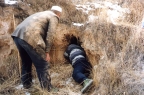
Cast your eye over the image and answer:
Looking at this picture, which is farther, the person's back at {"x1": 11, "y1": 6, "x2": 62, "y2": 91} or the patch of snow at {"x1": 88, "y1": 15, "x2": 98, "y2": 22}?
the patch of snow at {"x1": 88, "y1": 15, "x2": 98, "y2": 22}

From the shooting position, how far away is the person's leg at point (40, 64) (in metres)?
5.21

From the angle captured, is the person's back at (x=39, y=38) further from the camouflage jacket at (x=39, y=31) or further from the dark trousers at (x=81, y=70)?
the dark trousers at (x=81, y=70)

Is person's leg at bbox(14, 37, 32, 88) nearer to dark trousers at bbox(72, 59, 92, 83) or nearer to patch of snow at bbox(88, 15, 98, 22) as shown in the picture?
dark trousers at bbox(72, 59, 92, 83)

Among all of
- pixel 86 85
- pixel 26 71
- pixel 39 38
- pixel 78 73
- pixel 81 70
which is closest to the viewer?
pixel 39 38

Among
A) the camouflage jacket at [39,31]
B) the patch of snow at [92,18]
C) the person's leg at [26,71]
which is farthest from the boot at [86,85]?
the patch of snow at [92,18]

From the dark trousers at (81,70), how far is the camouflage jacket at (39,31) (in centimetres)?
93

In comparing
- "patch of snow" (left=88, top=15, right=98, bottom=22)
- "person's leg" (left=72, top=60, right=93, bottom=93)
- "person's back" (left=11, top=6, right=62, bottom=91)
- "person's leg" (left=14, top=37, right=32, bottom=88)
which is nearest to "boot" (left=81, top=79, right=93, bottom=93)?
"person's leg" (left=72, top=60, right=93, bottom=93)

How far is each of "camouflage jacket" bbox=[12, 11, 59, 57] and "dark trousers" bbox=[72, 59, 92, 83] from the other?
929mm

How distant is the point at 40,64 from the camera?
5250 millimetres

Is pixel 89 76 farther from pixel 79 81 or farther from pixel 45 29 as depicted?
pixel 45 29

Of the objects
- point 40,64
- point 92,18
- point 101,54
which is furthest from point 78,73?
point 92,18

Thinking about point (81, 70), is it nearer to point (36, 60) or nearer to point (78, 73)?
point (78, 73)

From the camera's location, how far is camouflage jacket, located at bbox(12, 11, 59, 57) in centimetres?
517

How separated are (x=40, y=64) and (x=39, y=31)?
0.64m
